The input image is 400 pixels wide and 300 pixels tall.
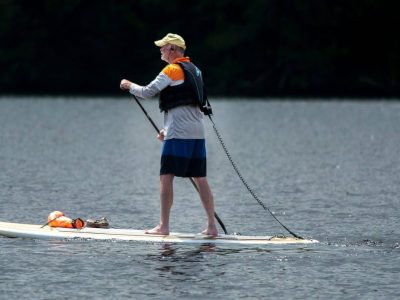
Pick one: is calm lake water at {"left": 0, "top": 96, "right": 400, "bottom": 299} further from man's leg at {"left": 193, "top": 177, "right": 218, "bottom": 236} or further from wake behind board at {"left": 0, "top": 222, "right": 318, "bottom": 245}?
man's leg at {"left": 193, "top": 177, "right": 218, "bottom": 236}

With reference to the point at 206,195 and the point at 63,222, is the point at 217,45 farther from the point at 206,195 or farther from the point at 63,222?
the point at 206,195

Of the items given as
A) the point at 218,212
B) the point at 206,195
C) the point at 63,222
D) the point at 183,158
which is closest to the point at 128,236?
the point at 63,222

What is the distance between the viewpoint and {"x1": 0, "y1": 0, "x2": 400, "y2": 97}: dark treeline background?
80.6 meters

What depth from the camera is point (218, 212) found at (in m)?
18.1

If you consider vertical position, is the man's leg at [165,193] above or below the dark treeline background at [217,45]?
below

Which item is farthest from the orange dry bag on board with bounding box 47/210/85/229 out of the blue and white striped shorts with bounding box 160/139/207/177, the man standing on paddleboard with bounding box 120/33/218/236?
the blue and white striped shorts with bounding box 160/139/207/177

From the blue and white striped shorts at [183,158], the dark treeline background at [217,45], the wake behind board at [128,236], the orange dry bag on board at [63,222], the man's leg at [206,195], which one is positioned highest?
the dark treeline background at [217,45]

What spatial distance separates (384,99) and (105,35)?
925 inches

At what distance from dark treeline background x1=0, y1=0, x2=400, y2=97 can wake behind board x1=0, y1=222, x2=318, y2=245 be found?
6355 cm

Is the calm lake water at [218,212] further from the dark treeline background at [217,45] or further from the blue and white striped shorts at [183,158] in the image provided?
the dark treeline background at [217,45]

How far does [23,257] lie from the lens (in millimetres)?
13234

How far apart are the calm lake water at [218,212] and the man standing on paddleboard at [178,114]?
0.86 m

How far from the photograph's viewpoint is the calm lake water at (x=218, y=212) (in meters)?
11.8

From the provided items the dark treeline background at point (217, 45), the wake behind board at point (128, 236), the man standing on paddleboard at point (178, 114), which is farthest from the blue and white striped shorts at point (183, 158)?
the dark treeline background at point (217, 45)
